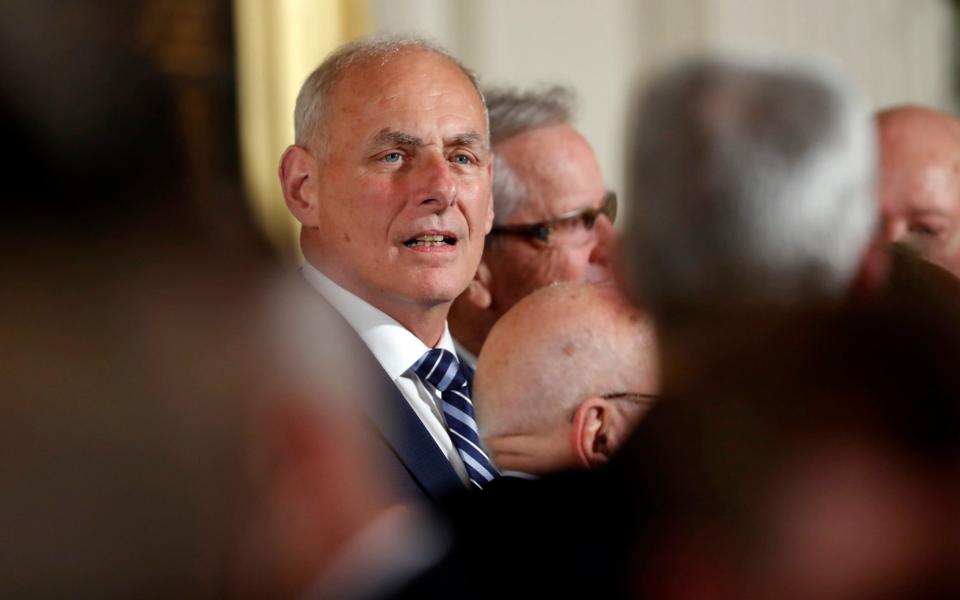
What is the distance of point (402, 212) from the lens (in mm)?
1269

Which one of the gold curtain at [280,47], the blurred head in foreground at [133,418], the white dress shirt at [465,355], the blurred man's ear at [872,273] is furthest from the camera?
the gold curtain at [280,47]

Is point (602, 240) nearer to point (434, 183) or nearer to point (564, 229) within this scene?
point (564, 229)

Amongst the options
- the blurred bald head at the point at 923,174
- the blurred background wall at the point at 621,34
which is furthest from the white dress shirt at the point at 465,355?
the blurred background wall at the point at 621,34

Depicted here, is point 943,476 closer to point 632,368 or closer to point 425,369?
point 632,368

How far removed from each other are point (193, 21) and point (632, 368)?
2854 millimetres

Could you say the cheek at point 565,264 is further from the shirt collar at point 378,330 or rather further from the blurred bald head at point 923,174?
the blurred bald head at point 923,174

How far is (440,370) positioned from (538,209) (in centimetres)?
37

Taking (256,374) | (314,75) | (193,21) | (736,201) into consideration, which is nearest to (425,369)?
(314,75)

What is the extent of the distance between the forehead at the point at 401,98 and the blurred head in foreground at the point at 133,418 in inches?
27.6

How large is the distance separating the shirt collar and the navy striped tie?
0.01m

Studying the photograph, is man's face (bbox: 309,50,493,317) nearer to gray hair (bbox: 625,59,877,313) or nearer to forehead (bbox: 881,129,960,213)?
gray hair (bbox: 625,59,877,313)

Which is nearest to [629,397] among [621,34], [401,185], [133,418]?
[401,185]

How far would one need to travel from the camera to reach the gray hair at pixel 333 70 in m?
1.32

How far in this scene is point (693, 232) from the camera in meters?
0.95
